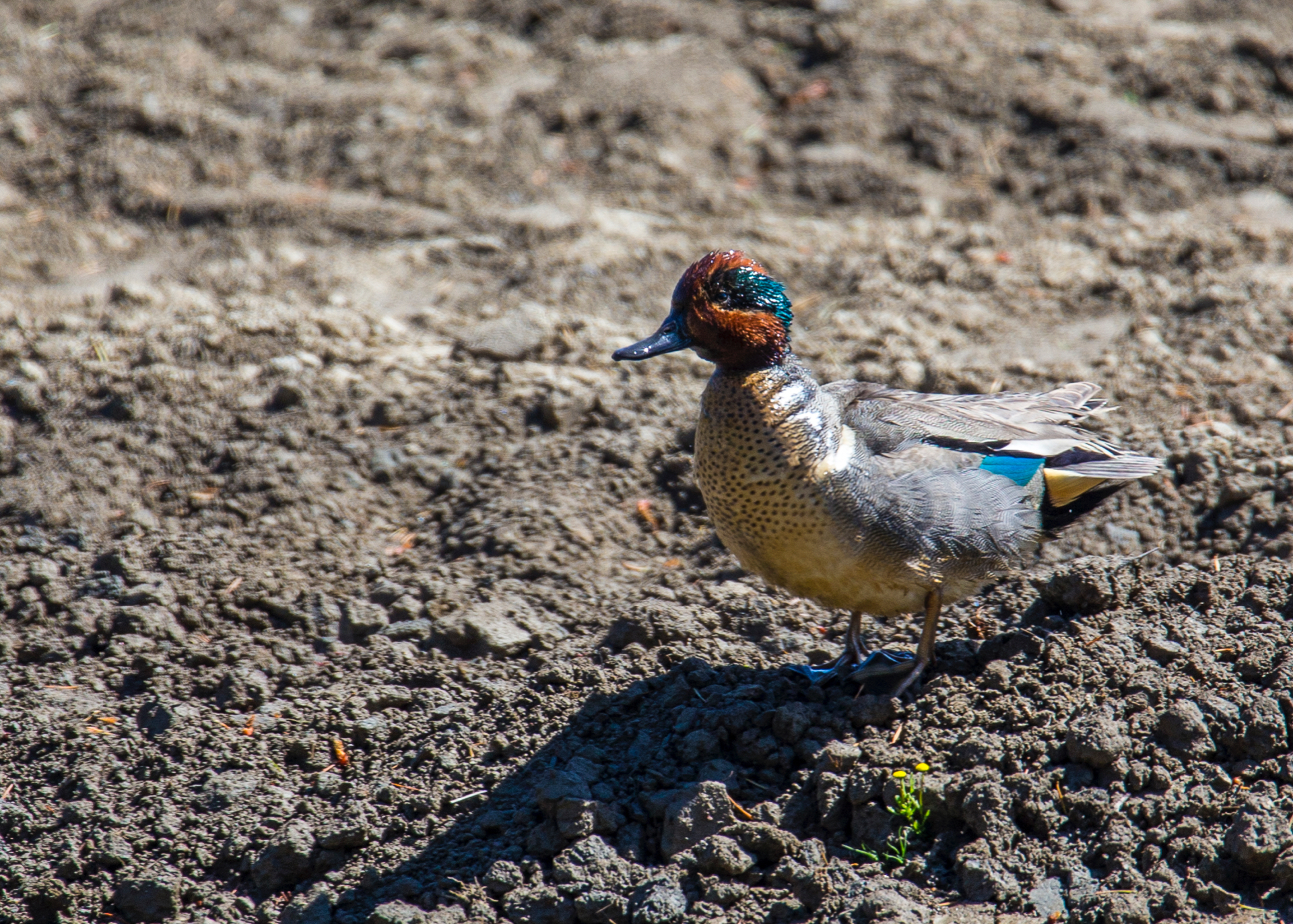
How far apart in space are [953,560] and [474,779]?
147cm

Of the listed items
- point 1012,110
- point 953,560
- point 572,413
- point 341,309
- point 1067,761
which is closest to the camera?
point 1067,761

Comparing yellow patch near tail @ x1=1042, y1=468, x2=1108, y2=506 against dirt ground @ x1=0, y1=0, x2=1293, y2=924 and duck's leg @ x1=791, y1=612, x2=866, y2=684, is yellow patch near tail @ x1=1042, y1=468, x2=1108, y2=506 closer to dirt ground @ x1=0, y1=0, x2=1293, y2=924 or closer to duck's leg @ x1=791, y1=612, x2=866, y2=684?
dirt ground @ x1=0, y1=0, x2=1293, y2=924

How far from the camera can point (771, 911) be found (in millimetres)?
2861

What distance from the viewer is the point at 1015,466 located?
3.47 meters

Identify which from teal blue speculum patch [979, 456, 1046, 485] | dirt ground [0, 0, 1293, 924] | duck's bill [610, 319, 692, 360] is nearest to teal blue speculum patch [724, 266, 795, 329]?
duck's bill [610, 319, 692, 360]

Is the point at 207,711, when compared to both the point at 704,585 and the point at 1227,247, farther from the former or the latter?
the point at 1227,247

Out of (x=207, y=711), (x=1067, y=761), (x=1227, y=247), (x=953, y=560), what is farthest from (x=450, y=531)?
(x=1227, y=247)

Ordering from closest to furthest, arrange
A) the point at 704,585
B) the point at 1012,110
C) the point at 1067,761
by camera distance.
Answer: the point at 1067,761, the point at 704,585, the point at 1012,110

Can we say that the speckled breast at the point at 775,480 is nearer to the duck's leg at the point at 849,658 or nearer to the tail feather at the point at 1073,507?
the duck's leg at the point at 849,658

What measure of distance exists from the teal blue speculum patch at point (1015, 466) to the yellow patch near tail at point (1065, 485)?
0.17 feet

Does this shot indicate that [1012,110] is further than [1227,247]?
Yes

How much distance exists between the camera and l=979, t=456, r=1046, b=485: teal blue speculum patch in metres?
3.44

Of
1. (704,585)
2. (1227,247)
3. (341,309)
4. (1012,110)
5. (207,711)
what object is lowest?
→ (207,711)

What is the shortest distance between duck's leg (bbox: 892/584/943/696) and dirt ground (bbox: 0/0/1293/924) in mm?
64
